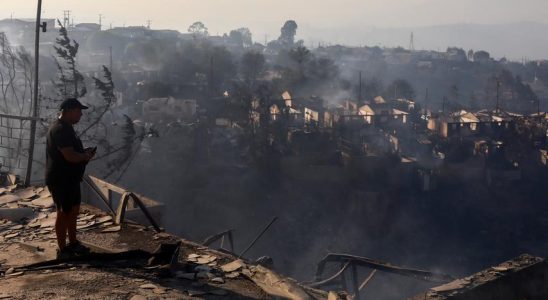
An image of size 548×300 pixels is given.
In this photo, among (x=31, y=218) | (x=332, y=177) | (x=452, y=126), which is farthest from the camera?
(x=452, y=126)

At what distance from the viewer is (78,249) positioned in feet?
15.6

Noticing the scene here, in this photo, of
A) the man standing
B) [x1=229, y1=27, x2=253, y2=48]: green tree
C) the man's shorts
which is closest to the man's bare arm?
the man standing

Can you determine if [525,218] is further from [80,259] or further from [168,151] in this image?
[80,259]

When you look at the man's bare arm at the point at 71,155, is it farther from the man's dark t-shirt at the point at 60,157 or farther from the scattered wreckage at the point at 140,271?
the scattered wreckage at the point at 140,271

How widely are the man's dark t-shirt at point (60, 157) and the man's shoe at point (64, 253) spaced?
62 cm

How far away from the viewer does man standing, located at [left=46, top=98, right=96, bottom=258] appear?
4.55m

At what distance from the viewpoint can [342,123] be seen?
3466 cm

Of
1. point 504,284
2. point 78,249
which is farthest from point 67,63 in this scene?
point 504,284

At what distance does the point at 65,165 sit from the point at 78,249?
0.80 m

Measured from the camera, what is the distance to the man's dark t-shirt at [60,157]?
14.9 ft

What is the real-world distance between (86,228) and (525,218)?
29.2m

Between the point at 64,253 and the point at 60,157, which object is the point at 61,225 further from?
the point at 60,157

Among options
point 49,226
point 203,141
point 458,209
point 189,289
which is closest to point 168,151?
point 203,141

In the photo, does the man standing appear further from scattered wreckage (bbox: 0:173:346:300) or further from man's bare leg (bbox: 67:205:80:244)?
scattered wreckage (bbox: 0:173:346:300)
